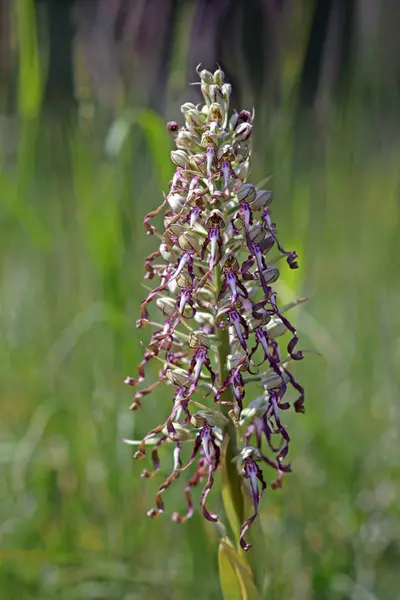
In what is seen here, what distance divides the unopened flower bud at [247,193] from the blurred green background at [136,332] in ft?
3.39

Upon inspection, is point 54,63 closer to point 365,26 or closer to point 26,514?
point 365,26

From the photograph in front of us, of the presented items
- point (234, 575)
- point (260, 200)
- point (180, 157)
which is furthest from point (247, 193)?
point (234, 575)

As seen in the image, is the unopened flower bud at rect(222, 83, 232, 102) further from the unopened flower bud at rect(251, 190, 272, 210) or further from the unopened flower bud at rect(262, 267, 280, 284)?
the unopened flower bud at rect(262, 267, 280, 284)

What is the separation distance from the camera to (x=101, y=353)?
313cm

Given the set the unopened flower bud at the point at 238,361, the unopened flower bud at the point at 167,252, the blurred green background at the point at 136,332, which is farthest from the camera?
the blurred green background at the point at 136,332

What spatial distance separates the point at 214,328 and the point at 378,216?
311 cm

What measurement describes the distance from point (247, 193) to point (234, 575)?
72 centimetres

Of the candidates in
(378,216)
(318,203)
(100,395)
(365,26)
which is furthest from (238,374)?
(378,216)

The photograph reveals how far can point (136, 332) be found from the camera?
2.60 meters

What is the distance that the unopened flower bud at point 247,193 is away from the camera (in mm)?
1383

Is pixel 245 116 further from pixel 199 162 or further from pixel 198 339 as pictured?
pixel 198 339

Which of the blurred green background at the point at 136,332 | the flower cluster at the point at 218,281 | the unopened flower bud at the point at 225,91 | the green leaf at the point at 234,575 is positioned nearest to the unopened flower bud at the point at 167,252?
the flower cluster at the point at 218,281

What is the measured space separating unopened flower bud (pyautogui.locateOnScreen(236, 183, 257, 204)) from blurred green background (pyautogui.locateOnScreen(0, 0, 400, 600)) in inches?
40.6

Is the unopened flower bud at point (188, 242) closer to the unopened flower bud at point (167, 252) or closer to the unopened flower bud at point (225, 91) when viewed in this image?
the unopened flower bud at point (167, 252)
